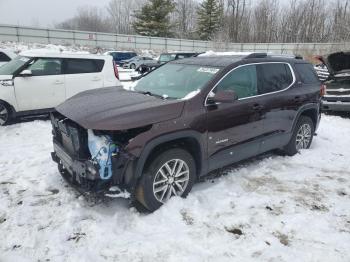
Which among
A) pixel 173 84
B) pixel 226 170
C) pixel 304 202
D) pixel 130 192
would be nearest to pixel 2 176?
pixel 130 192

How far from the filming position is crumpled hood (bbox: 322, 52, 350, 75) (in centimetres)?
920

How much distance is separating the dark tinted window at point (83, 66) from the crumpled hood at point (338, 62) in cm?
613

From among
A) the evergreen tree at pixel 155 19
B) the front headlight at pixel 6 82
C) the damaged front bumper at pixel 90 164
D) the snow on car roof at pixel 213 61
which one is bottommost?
the damaged front bumper at pixel 90 164

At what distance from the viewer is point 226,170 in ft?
17.3

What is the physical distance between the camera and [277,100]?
17.3ft

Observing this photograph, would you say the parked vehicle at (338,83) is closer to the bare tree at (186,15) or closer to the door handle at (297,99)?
the door handle at (297,99)

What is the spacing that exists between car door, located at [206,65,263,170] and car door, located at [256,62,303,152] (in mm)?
181

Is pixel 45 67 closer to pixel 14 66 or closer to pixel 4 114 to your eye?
pixel 14 66

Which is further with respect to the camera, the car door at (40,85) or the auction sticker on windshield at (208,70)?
the car door at (40,85)

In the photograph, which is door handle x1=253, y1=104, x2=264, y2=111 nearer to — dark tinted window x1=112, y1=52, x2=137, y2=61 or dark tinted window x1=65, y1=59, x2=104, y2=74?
dark tinted window x1=65, y1=59, x2=104, y2=74

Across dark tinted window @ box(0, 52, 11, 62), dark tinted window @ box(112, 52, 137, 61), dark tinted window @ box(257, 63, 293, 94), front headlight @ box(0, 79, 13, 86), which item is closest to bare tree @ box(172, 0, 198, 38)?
dark tinted window @ box(112, 52, 137, 61)

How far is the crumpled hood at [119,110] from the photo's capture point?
353 centimetres

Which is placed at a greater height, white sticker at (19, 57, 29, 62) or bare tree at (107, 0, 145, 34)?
bare tree at (107, 0, 145, 34)

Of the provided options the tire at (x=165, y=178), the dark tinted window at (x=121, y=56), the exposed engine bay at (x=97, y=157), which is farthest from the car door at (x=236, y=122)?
the dark tinted window at (x=121, y=56)
